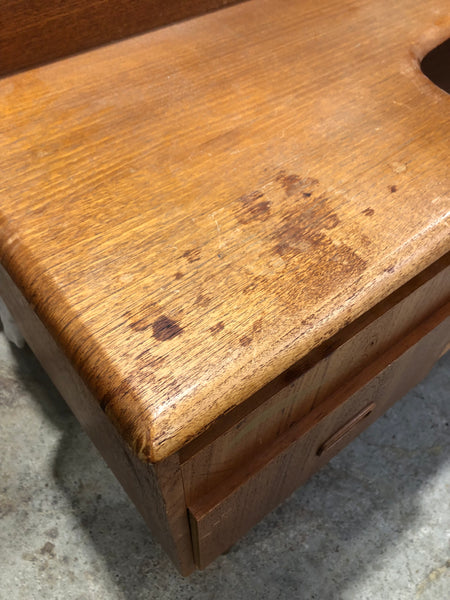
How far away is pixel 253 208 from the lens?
458mm

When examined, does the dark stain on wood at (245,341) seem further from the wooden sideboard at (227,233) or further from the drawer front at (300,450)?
the drawer front at (300,450)

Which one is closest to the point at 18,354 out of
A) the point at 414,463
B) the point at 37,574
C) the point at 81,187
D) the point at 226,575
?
the point at 37,574

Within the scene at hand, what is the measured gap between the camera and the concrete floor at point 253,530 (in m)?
0.83

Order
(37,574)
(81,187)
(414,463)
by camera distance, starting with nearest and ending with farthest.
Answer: (81,187)
(37,574)
(414,463)

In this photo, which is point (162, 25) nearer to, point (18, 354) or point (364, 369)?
point (364, 369)

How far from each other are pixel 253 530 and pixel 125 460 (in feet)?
1.42

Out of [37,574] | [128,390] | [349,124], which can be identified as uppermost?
[349,124]

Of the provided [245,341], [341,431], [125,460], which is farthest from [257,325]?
[341,431]

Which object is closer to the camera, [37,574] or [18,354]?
[37,574]

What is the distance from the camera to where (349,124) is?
525 mm

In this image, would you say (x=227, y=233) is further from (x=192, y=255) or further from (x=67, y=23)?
(x=67, y=23)

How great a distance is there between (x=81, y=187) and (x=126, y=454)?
10.1 inches

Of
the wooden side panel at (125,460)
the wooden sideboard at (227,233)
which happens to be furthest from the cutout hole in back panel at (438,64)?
the wooden side panel at (125,460)

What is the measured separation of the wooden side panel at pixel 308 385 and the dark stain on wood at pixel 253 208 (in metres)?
0.14
